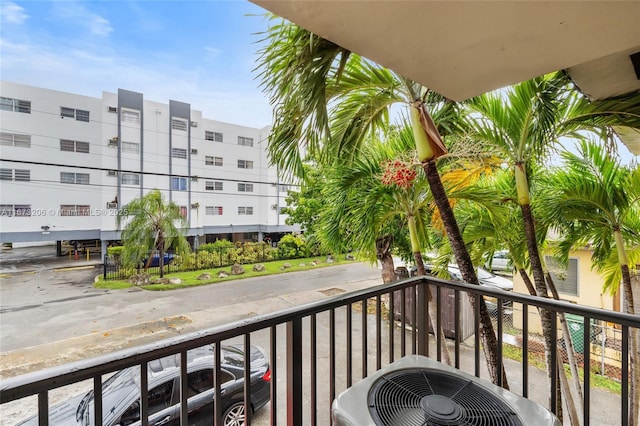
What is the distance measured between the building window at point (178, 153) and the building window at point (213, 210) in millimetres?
2074

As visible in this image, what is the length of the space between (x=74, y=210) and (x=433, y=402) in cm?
1105

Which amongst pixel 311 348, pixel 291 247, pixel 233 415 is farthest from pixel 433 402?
pixel 291 247

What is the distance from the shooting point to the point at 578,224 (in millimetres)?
2221

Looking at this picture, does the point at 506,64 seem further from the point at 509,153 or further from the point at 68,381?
the point at 68,381

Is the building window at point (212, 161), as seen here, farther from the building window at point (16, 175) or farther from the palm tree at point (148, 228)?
the building window at point (16, 175)

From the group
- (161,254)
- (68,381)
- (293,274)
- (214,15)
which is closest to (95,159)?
(161,254)

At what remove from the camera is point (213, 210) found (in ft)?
37.0

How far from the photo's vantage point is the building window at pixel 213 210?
36.4ft

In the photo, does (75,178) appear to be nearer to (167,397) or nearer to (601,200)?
(167,397)

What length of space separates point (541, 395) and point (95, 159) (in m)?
11.7

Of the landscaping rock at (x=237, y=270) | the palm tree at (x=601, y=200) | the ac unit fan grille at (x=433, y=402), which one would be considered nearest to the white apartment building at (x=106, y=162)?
the landscaping rock at (x=237, y=270)

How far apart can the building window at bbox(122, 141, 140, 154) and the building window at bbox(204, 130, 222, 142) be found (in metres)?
2.18

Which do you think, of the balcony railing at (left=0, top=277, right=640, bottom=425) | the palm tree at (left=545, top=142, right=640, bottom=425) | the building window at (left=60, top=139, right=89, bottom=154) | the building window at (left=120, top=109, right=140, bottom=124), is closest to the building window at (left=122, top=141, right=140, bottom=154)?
the building window at (left=120, top=109, right=140, bottom=124)

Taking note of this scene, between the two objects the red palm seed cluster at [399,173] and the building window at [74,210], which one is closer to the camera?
Result: the red palm seed cluster at [399,173]
